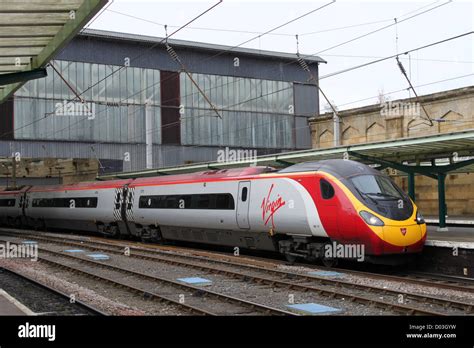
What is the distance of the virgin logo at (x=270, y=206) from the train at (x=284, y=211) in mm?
27

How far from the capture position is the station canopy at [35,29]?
13.5 metres

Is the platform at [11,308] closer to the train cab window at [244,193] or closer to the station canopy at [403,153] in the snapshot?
the train cab window at [244,193]

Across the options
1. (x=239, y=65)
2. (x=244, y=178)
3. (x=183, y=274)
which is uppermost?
(x=239, y=65)

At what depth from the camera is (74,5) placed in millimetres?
13867

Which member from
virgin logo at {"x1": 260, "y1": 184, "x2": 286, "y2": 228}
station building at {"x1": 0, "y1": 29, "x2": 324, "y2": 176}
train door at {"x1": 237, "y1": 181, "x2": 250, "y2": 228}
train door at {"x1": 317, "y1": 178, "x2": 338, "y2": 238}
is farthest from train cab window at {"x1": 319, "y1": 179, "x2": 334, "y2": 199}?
station building at {"x1": 0, "y1": 29, "x2": 324, "y2": 176}

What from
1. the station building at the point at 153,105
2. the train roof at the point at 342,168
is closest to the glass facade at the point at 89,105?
the station building at the point at 153,105

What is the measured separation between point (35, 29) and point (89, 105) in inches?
1153
